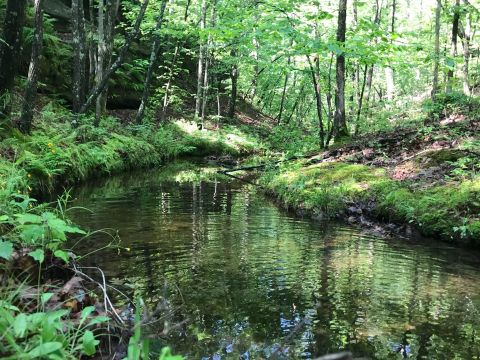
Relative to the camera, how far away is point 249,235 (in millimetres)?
7070

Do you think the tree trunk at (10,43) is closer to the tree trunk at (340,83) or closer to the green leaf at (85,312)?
the green leaf at (85,312)

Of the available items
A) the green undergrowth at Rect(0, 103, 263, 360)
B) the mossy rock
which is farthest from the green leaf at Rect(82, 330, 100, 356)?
the mossy rock

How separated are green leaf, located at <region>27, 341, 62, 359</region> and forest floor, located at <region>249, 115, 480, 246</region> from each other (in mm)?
5910

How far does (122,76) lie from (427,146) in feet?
56.4

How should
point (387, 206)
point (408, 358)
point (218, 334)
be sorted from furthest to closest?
point (387, 206)
point (218, 334)
point (408, 358)

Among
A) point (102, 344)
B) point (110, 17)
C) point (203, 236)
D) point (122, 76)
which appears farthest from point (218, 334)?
point (122, 76)

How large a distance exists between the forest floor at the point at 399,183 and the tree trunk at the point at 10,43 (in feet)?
20.9

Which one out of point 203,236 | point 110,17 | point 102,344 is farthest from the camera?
Answer: point 110,17

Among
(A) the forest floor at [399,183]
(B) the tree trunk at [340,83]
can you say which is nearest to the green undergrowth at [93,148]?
(A) the forest floor at [399,183]

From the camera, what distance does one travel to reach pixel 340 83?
1299 centimetres

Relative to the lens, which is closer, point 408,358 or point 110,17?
point 408,358

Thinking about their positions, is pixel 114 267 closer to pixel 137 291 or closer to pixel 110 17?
pixel 137 291

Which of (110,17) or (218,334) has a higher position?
(110,17)

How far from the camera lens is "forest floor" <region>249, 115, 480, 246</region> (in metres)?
6.98
